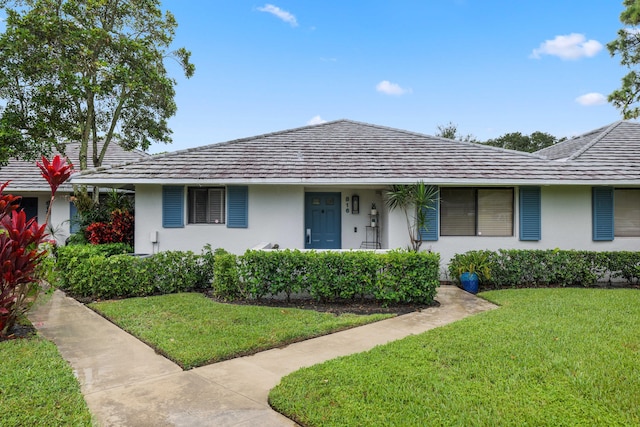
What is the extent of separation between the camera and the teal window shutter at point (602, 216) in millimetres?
9953

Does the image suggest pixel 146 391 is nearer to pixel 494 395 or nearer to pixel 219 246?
pixel 494 395

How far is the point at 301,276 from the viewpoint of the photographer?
7375 millimetres

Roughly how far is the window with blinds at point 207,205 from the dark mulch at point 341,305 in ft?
9.72

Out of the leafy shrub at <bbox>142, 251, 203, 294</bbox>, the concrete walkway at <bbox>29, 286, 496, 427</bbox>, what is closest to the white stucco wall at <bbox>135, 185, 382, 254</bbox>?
the leafy shrub at <bbox>142, 251, 203, 294</bbox>

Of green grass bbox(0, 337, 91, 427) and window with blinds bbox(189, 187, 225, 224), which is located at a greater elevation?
window with blinds bbox(189, 187, 225, 224)

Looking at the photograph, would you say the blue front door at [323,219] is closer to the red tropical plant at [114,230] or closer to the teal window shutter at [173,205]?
the teal window shutter at [173,205]

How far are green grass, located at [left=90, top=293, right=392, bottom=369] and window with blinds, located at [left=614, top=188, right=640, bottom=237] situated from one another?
811cm

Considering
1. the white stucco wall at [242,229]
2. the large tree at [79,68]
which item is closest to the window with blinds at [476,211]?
the white stucco wall at [242,229]

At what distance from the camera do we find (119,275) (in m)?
7.86

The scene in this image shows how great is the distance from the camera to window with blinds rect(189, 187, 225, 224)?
10.1 meters

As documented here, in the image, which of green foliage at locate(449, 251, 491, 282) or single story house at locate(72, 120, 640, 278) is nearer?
green foliage at locate(449, 251, 491, 282)

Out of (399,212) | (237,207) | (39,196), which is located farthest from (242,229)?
(39,196)

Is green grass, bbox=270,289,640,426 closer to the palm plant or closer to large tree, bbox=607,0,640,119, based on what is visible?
the palm plant

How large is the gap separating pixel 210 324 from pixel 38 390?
8.06 feet
